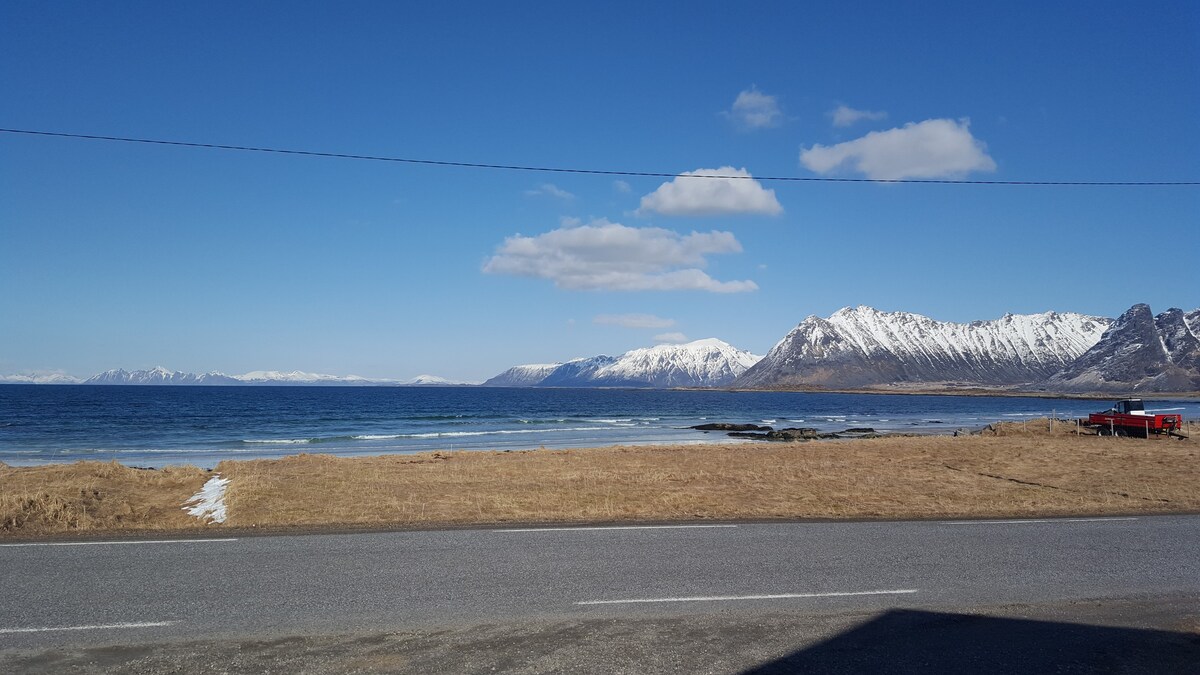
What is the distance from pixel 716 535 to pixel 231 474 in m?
14.7

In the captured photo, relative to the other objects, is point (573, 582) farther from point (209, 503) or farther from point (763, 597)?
point (209, 503)

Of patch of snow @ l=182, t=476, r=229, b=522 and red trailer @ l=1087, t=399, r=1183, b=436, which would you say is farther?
red trailer @ l=1087, t=399, r=1183, b=436

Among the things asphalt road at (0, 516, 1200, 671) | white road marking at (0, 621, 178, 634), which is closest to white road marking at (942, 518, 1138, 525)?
asphalt road at (0, 516, 1200, 671)

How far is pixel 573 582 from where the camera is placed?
8562mm

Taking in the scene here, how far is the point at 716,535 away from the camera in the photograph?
1149 cm

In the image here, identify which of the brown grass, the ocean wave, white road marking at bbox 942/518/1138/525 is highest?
the brown grass

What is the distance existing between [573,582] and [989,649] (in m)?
4.15

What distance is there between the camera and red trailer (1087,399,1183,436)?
3819 cm

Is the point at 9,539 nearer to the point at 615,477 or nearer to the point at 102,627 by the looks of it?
the point at 102,627

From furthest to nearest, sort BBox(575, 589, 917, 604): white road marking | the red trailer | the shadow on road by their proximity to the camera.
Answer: the red trailer < BBox(575, 589, 917, 604): white road marking < the shadow on road

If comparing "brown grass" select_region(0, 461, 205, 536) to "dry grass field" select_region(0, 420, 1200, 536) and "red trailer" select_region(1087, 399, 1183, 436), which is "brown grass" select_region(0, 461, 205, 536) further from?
"red trailer" select_region(1087, 399, 1183, 436)

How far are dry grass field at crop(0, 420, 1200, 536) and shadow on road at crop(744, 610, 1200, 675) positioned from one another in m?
6.39

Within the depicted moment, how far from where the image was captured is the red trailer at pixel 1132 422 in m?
38.2

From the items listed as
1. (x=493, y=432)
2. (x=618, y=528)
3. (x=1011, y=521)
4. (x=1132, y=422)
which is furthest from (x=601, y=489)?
(x=493, y=432)
